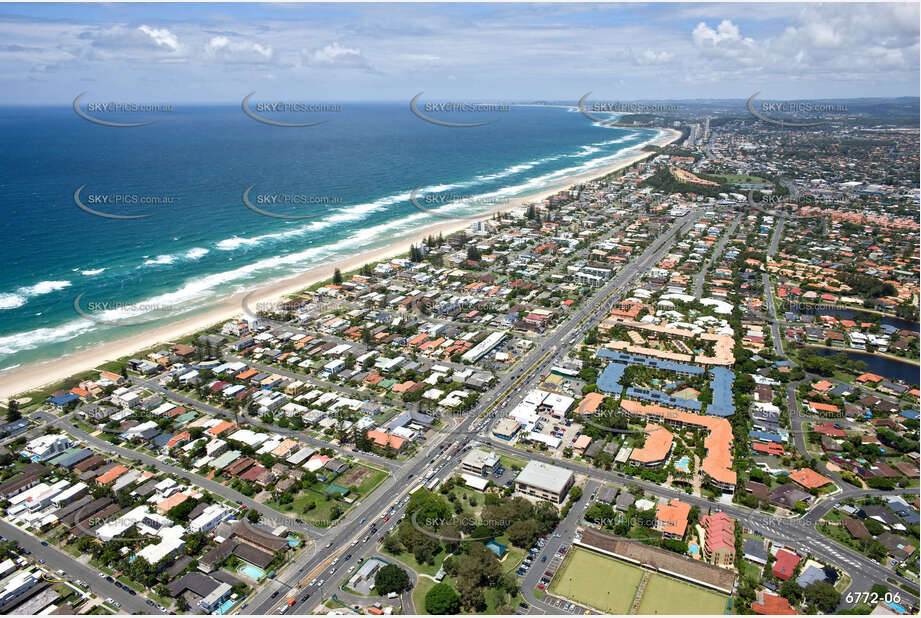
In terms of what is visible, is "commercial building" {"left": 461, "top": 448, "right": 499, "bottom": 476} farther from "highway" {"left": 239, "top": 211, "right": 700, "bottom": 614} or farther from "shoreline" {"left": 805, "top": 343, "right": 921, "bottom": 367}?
"shoreline" {"left": 805, "top": 343, "right": 921, "bottom": 367}

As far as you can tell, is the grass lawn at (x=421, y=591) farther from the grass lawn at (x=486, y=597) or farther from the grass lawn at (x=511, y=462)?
the grass lawn at (x=511, y=462)

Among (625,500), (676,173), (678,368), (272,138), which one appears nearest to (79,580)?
(625,500)

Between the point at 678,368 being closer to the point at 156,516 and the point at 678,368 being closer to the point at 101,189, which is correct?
the point at 156,516

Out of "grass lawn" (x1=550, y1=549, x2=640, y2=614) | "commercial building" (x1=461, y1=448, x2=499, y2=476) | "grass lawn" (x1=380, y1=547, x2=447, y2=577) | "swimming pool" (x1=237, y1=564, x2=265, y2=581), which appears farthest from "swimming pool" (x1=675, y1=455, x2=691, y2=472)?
"swimming pool" (x1=237, y1=564, x2=265, y2=581)

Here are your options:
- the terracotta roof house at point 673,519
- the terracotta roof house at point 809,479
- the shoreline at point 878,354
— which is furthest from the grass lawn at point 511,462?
the shoreline at point 878,354

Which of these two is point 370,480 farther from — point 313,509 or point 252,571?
point 252,571

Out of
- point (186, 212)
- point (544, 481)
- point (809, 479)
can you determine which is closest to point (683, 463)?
point (809, 479)

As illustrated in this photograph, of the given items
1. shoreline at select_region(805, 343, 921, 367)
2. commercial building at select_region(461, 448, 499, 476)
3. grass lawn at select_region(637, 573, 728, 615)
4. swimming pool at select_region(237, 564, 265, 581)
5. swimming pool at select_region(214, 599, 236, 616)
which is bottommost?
grass lawn at select_region(637, 573, 728, 615)
